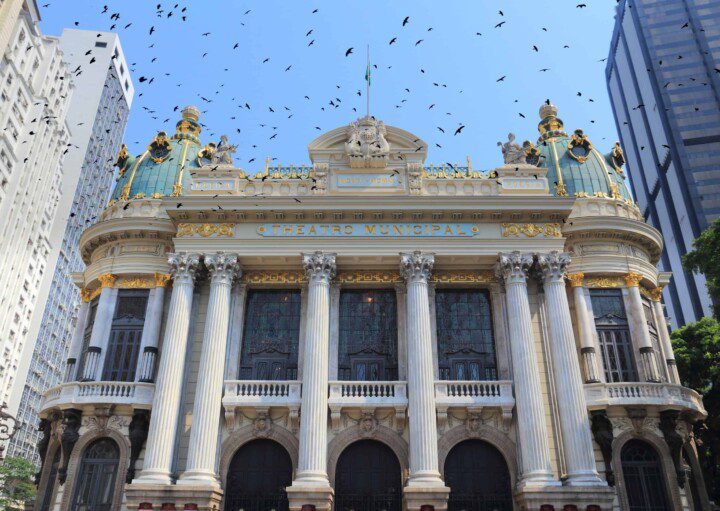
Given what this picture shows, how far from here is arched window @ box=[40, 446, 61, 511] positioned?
27.7m

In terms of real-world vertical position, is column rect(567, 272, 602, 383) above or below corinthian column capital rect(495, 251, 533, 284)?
below

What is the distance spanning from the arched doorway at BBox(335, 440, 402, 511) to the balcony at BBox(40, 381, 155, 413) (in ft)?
30.2

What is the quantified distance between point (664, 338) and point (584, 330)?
5.19 meters

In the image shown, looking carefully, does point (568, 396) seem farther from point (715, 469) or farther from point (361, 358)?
point (715, 469)

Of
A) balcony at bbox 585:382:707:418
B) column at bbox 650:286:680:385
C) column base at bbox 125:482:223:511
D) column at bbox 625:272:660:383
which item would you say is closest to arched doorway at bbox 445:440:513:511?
balcony at bbox 585:382:707:418

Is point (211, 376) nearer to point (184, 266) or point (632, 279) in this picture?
point (184, 266)

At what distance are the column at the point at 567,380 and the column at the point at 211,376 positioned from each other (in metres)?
14.8

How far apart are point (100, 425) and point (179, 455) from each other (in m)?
4.11

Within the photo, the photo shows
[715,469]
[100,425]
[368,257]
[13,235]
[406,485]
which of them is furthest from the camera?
[13,235]

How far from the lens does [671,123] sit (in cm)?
9294

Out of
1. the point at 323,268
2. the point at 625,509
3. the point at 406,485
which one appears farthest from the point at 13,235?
the point at 625,509

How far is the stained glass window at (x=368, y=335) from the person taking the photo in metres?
29.1

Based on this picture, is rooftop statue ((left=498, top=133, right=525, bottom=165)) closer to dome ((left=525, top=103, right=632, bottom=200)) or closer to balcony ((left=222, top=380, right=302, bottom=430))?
dome ((left=525, top=103, right=632, bottom=200))

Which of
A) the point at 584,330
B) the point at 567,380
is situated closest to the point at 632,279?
the point at 584,330
